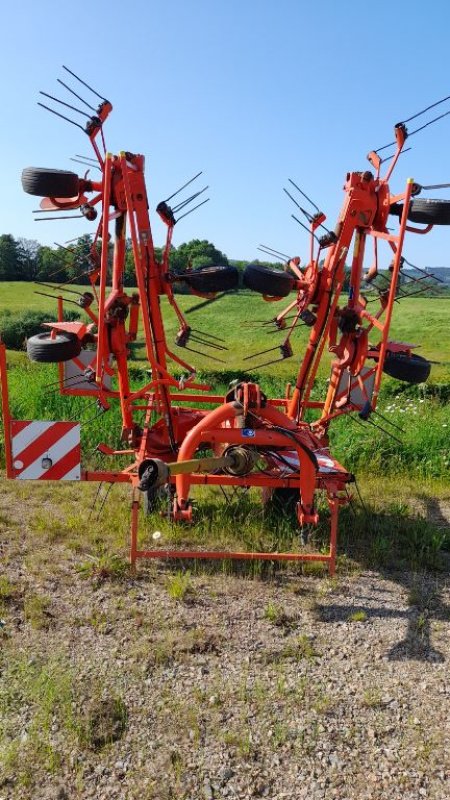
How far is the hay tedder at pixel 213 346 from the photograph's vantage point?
5.20 metres

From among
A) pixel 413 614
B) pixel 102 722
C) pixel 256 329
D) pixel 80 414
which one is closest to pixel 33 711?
pixel 102 722

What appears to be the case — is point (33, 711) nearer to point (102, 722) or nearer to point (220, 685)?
point (102, 722)

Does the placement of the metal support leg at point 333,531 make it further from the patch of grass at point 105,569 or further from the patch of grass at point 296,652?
the patch of grass at point 105,569

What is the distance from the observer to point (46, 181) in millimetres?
5191

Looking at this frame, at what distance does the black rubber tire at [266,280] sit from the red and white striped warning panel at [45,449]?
211cm

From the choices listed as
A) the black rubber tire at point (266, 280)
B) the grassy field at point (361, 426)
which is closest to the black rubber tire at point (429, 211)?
the black rubber tire at point (266, 280)

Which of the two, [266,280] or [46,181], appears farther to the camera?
[266,280]

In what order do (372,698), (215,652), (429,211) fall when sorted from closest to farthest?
(372,698)
(215,652)
(429,211)

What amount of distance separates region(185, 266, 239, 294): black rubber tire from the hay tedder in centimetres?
1

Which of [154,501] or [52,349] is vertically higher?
[52,349]

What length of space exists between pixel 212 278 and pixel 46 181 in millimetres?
1660

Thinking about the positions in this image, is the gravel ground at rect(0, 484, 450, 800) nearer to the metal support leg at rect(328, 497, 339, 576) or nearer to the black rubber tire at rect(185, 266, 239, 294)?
the metal support leg at rect(328, 497, 339, 576)

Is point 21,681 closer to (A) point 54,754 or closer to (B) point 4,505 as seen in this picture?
(A) point 54,754

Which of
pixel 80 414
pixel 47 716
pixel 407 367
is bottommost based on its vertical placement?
pixel 47 716
